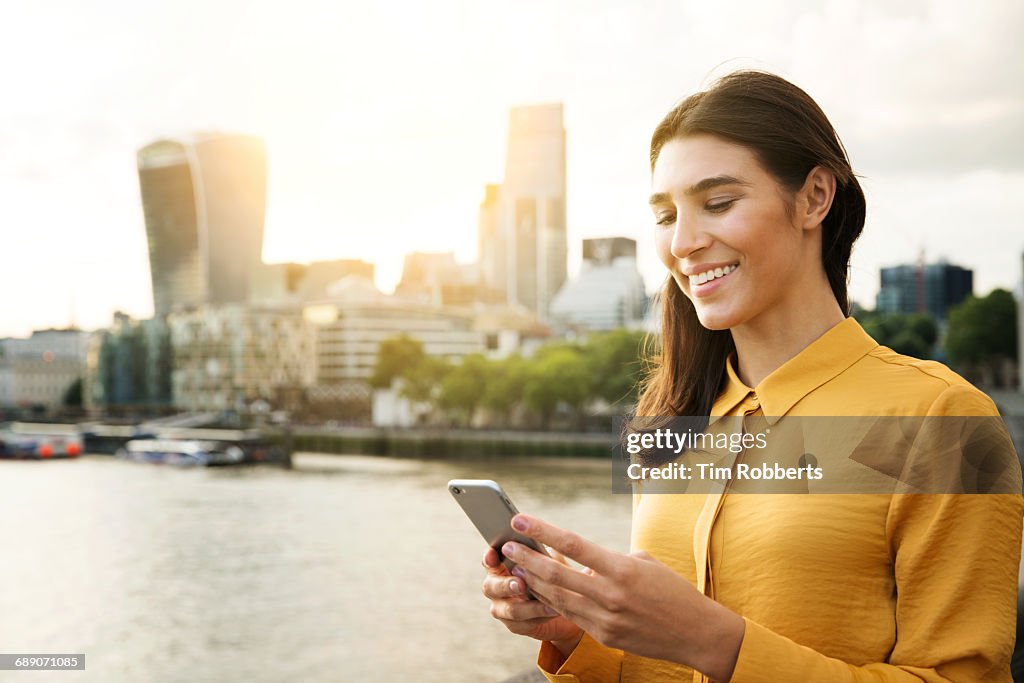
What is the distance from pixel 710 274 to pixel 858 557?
1.14 ft

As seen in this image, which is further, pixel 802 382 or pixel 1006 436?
pixel 802 382

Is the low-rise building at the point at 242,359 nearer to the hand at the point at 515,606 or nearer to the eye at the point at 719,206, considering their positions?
the hand at the point at 515,606

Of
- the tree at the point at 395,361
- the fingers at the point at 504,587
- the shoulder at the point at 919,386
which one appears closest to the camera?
the shoulder at the point at 919,386

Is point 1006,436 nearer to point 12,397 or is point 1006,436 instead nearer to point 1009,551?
point 1009,551

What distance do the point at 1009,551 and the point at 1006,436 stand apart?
0.11 metres

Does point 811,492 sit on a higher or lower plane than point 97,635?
higher

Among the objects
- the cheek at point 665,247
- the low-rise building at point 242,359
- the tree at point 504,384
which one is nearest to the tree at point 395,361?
the tree at point 504,384

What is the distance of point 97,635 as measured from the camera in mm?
15898

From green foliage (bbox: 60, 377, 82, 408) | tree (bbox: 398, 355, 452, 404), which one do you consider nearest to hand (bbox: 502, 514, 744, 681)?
tree (bbox: 398, 355, 452, 404)

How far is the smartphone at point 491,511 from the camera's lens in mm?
1056

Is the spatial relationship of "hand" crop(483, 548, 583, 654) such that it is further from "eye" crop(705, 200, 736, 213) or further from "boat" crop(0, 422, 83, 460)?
→ "boat" crop(0, 422, 83, 460)

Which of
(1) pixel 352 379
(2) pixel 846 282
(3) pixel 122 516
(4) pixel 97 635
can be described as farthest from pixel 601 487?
(1) pixel 352 379

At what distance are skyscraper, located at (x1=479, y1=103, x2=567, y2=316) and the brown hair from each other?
112 meters

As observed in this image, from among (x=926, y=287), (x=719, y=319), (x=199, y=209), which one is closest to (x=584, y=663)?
(x=719, y=319)
